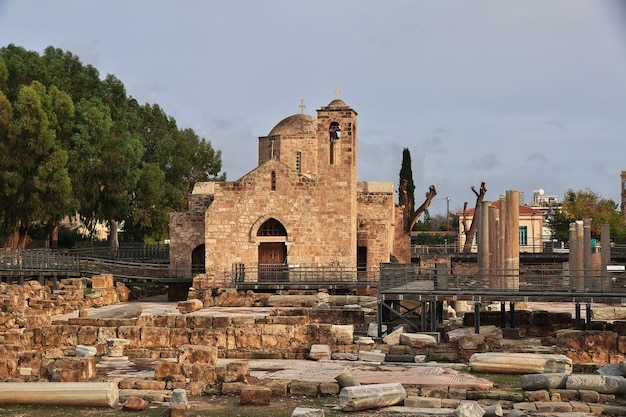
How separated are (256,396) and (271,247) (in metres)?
23.3

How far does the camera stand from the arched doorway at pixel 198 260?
40000mm

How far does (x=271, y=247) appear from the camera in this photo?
3809 cm

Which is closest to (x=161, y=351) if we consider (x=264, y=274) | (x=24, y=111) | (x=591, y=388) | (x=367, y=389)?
(x=367, y=389)

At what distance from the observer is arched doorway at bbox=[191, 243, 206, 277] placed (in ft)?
131

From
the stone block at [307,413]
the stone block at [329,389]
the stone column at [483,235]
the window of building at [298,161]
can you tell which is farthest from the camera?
the window of building at [298,161]

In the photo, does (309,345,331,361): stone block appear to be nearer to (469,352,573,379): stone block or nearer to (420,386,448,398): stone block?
(469,352,573,379): stone block

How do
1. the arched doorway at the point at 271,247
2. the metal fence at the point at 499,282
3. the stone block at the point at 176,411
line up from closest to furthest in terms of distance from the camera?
the stone block at the point at 176,411 → the metal fence at the point at 499,282 → the arched doorway at the point at 271,247

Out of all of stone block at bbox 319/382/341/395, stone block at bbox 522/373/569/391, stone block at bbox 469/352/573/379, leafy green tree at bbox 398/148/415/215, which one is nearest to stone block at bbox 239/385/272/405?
stone block at bbox 319/382/341/395

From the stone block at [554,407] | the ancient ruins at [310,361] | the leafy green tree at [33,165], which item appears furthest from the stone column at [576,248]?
the leafy green tree at [33,165]

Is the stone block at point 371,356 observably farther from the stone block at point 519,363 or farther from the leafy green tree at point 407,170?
the leafy green tree at point 407,170

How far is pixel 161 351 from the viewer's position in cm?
2031

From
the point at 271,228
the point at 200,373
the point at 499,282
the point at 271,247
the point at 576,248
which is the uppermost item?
the point at 271,228

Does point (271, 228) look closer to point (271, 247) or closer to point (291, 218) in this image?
point (271, 247)

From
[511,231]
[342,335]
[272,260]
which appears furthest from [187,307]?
[511,231]
